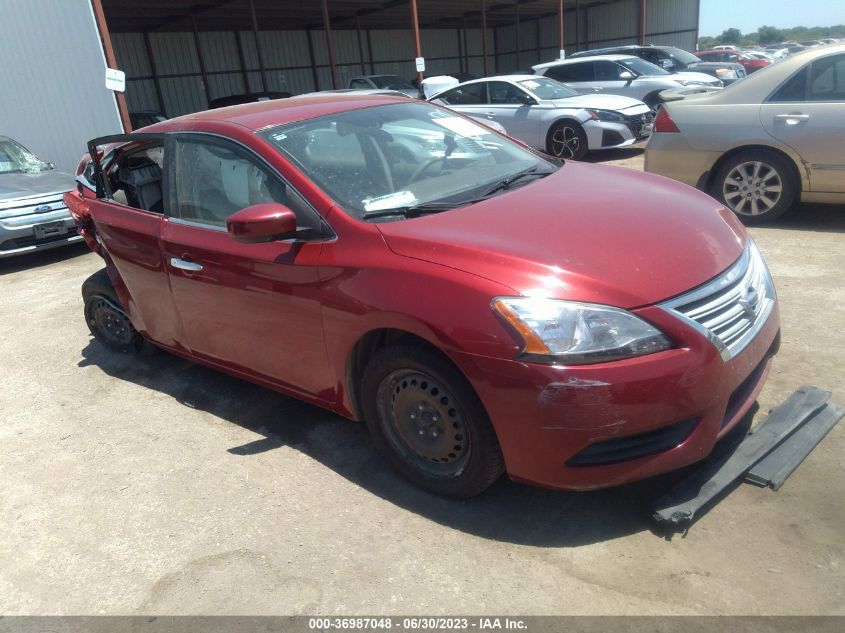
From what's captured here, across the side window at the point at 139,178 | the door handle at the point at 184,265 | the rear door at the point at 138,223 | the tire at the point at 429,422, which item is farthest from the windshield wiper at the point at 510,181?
the side window at the point at 139,178

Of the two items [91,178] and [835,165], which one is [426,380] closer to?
[91,178]

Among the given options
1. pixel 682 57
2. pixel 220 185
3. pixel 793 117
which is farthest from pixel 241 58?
pixel 220 185

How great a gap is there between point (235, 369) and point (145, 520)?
905mm

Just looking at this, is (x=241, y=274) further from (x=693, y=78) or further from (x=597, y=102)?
(x=693, y=78)

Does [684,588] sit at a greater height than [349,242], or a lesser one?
lesser

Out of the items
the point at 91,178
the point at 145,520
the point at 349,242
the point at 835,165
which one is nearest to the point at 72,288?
the point at 91,178

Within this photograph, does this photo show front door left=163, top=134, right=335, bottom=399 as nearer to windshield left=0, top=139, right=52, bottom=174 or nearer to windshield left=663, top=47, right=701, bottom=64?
windshield left=0, top=139, right=52, bottom=174

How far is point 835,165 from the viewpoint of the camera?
562cm

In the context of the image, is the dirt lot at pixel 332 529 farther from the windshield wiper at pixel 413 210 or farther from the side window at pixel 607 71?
the side window at pixel 607 71

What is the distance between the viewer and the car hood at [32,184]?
7.67 meters

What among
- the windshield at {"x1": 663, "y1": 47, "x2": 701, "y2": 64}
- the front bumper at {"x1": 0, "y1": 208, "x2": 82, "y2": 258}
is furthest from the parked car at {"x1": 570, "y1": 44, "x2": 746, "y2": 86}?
the front bumper at {"x1": 0, "y1": 208, "x2": 82, "y2": 258}

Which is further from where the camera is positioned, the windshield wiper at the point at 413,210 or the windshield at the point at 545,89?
the windshield at the point at 545,89

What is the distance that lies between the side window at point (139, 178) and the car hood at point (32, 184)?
13.8 ft

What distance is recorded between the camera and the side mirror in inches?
108
